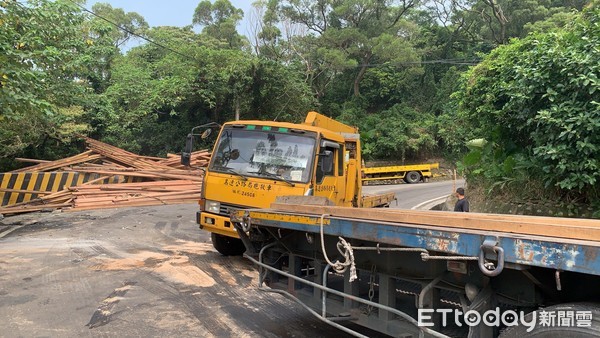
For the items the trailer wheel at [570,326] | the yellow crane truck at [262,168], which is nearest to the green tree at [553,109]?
the yellow crane truck at [262,168]

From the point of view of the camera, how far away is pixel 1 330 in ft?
14.5

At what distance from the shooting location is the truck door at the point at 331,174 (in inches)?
278

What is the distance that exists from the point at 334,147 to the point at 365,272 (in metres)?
4.01

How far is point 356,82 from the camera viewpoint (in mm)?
38812

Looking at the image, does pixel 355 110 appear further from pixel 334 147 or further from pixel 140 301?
pixel 140 301

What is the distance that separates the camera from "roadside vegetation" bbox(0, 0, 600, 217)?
7.69 metres

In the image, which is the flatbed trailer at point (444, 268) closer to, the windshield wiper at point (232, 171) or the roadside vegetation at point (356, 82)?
the windshield wiper at point (232, 171)

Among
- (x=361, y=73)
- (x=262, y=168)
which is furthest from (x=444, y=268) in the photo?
(x=361, y=73)

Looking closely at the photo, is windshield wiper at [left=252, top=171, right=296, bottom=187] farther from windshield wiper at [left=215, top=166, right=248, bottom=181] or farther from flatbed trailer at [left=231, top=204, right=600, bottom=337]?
flatbed trailer at [left=231, top=204, right=600, bottom=337]

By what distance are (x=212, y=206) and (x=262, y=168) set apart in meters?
1.09

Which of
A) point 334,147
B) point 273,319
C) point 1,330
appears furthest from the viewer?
point 334,147

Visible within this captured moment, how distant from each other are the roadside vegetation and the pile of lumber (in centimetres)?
249

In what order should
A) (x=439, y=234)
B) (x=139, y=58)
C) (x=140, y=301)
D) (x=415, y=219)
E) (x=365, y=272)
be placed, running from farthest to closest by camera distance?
(x=139, y=58) < (x=140, y=301) < (x=365, y=272) < (x=415, y=219) < (x=439, y=234)

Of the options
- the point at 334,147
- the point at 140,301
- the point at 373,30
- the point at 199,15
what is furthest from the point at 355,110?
the point at 140,301
